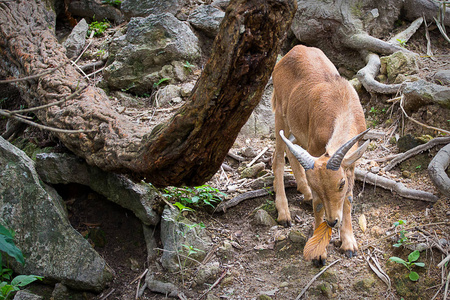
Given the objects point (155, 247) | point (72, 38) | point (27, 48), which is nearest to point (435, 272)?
point (155, 247)

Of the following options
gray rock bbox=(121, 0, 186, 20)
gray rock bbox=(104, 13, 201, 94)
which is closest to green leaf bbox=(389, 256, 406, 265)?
gray rock bbox=(104, 13, 201, 94)

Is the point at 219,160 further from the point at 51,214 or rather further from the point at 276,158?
the point at 51,214

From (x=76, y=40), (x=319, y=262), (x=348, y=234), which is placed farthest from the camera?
(x=76, y=40)

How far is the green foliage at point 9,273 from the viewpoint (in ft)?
9.18

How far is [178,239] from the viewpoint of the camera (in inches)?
187

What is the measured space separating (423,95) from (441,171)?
166cm

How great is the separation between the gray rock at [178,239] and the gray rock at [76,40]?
532 cm

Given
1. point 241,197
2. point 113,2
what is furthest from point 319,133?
point 113,2

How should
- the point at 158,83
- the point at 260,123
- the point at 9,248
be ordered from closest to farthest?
the point at 9,248 → the point at 260,123 → the point at 158,83

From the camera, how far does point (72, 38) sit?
877 cm

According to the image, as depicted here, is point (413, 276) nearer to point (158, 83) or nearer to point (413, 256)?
point (413, 256)

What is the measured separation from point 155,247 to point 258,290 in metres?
1.49

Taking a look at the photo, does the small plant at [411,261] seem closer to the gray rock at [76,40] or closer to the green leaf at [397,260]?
the green leaf at [397,260]

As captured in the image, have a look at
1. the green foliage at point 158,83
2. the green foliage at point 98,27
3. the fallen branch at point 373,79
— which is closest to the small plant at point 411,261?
the fallen branch at point 373,79
